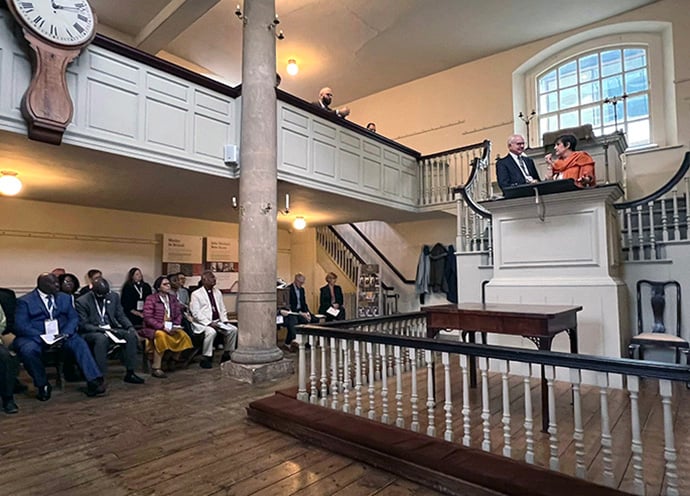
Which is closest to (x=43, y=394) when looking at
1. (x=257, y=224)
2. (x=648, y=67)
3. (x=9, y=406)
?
(x=9, y=406)

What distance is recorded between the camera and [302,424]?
272cm

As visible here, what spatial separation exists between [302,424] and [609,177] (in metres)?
4.51

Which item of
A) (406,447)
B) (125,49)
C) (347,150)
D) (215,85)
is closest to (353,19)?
(347,150)

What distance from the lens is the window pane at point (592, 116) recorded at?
7211 millimetres

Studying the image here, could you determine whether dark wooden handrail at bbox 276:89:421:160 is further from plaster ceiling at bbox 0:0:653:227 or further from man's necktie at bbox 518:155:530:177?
man's necktie at bbox 518:155:530:177

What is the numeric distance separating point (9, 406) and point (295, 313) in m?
3.65

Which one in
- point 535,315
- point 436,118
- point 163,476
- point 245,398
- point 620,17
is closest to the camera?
point 163,476

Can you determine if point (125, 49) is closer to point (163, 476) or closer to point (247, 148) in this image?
point (247, 148)

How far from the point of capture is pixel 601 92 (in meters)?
7.24

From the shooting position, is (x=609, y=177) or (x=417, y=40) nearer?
(x=609, y=177)

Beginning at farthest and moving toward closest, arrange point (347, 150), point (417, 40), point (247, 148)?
point (417, 40) < point (347, 150) < point (247, 148)

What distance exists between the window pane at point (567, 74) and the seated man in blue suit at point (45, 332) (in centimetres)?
845

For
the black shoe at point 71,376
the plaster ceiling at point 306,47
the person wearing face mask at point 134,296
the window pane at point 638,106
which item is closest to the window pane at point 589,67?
the plaster ceiling at point 306,47

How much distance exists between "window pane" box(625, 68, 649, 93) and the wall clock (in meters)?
7.84
